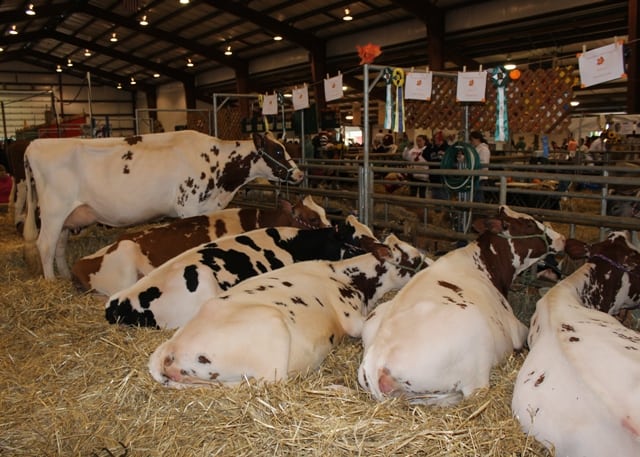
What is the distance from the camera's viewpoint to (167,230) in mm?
5516

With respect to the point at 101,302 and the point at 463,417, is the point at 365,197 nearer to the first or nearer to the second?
the point at 101,302

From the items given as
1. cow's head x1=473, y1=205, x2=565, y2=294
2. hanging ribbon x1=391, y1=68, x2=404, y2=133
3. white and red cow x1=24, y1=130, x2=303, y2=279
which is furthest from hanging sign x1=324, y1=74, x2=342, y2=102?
cow's head x1=473, y1=205, x2=565, y2=294

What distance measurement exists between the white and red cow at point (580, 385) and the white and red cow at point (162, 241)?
127 inches

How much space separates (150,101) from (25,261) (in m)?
32.8

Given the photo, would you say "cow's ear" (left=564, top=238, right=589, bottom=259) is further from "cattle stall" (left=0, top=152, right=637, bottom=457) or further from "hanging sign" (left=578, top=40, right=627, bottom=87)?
"hanging sign" (left=578, top=40, right=627, bottom=87)

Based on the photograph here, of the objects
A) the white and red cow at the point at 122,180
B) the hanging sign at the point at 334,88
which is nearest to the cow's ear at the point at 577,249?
the hanging sign at the point at 334,88

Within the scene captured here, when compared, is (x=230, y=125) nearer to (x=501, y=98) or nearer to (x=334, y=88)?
(x=334, y=88)

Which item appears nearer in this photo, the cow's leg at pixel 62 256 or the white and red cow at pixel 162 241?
the white and red cow at pixel 162 241

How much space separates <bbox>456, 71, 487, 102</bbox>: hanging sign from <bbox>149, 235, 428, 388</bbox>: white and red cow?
8.34 ft

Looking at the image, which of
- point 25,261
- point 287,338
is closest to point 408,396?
point 287,338

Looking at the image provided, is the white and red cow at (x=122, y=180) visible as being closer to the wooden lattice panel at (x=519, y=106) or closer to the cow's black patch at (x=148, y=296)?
the cow's black patch at (x=148, y=296)

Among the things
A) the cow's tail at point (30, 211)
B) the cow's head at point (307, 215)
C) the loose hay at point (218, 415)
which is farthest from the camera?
the cow's tail at point (30, 211)

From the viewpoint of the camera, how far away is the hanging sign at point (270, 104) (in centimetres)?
838

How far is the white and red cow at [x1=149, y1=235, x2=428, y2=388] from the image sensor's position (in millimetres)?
3066
